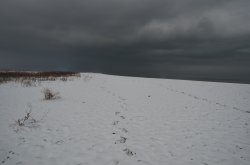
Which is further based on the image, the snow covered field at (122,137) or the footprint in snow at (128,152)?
the footprint in snow at (128,152)

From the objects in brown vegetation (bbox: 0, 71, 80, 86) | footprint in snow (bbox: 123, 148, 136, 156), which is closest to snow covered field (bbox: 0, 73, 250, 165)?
footprint in snow (bbox: 123, 148, 136, 156)

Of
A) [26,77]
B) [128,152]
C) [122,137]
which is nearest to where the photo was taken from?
[128,152]

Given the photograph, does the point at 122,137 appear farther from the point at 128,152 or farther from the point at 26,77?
the point at 26,77

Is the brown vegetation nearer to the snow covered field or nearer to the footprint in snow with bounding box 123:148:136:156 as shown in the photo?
the snow covered field

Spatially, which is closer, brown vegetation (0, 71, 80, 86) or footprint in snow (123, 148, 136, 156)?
footprint in snow (123, 148, 136, 156)

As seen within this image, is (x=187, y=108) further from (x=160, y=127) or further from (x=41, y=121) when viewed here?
(x=41, y=121)

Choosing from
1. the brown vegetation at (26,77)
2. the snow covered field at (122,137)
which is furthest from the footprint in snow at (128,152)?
the brown vegetation at (26,77)

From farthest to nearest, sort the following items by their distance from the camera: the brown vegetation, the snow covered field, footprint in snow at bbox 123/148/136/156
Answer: the brown vegetation, footprint in snow at bbox 123/148/136/156, the snow covered field

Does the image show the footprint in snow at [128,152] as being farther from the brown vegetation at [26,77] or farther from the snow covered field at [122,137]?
the brown vegetation at [26,77]

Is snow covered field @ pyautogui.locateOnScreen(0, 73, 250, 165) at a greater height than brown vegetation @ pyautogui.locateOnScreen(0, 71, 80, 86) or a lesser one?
lesser

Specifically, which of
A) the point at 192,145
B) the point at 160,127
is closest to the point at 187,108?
the point at 160,127

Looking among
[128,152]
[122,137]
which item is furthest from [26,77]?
[128,152]

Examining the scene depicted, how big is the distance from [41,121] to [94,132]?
3010mm

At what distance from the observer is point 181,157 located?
5922 mm
